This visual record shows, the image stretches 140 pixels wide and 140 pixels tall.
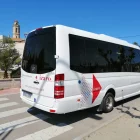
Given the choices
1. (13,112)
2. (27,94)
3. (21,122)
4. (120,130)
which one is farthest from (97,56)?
(13,112)

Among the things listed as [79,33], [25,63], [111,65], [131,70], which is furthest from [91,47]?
[131,70]

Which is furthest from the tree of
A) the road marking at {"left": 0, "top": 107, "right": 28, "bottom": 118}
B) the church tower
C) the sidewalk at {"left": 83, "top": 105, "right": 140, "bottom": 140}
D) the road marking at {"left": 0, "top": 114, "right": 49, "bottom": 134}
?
the church tower

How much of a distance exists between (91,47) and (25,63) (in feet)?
7.21

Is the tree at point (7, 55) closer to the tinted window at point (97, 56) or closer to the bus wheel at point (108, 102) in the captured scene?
the tinted window at point (97, 56)

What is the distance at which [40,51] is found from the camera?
562 cm

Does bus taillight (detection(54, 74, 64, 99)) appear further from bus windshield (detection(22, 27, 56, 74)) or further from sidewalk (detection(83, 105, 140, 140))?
sidewalk (detection(83, 105, 140, 140))

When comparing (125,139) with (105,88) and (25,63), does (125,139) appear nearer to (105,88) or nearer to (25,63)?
(105,88)

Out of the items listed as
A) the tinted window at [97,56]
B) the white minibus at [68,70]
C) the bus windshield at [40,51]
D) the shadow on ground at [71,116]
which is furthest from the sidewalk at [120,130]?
the bus windshield at [40,51]

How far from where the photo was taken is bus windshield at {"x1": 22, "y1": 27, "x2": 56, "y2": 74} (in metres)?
5.21

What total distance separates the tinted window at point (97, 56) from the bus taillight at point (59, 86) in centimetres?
47

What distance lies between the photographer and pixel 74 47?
17.8 ft

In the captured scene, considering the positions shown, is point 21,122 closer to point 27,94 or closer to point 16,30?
point 27,94

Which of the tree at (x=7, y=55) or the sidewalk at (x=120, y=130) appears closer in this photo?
the sidewalk at (x=120, y=130)

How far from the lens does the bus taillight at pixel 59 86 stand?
4.99 m
